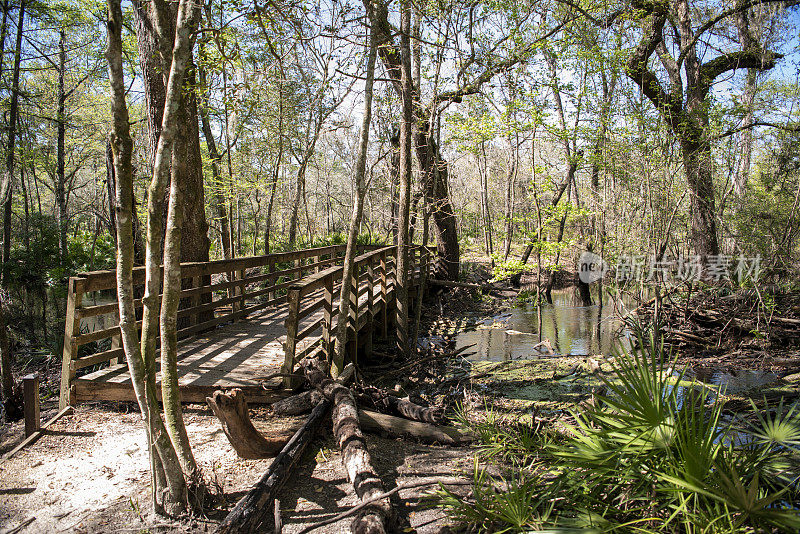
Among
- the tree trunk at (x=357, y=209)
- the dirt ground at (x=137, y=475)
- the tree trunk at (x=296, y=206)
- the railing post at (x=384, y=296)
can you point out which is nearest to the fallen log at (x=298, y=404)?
the dirt ground at (x=137, y=475)

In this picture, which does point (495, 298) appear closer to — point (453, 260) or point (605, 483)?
point (453, 260)

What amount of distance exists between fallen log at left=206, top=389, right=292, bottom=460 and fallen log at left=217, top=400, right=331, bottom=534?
21 cm

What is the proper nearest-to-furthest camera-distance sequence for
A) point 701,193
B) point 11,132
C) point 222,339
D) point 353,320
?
point 222,339
point 353,320
point 11,132
point 701,193

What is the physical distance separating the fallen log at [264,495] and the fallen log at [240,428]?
21 cm

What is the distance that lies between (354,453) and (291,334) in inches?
66.7

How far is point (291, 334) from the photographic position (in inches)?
213

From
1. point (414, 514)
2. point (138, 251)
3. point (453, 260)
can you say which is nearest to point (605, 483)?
point (414, 514)

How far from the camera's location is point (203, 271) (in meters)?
7.21

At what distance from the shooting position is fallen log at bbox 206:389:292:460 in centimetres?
369

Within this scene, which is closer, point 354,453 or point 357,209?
point 354,453

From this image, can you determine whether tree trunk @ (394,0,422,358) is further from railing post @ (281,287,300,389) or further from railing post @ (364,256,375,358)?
railing post @ (281,287,300,389)

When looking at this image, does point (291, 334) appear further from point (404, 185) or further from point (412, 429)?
point (404, 185)

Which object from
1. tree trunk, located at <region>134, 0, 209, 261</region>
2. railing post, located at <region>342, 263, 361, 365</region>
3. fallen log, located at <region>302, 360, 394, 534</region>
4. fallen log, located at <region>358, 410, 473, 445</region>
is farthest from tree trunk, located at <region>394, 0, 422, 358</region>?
fallen log, located at <region>358, 410, 473, 445</region>

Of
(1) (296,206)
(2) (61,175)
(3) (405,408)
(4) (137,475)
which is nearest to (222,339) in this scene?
(3) (405,408)
